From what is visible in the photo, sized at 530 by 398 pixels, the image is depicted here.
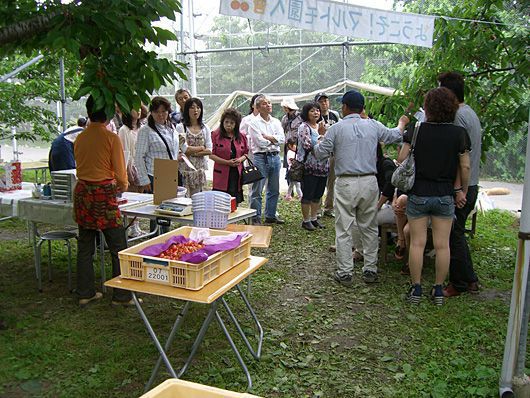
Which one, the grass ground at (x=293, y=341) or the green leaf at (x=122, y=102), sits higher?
the green leaf at (x=122, y=102)

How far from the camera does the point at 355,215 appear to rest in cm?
504

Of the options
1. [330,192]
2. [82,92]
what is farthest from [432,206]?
[330,192]

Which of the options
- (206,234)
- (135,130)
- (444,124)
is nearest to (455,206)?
(444,124)

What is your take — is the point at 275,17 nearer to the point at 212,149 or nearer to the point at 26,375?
the point at 212,149

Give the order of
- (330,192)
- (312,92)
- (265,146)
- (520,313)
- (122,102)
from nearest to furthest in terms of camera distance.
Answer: (520,313) < (122,102) < (265,146) < (330,192) < (312,92)

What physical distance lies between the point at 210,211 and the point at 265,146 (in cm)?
312

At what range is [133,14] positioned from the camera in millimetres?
3119

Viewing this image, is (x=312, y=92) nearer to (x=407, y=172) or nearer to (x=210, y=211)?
(x=407, y=172)

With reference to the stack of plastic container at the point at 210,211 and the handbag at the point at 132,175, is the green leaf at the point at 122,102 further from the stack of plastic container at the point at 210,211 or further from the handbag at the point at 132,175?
the handbag at the point at 132,175

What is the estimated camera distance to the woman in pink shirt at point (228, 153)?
623 centimetres

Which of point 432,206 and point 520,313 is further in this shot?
point 432,206

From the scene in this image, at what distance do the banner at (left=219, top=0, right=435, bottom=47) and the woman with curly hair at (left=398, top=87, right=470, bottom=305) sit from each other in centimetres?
80

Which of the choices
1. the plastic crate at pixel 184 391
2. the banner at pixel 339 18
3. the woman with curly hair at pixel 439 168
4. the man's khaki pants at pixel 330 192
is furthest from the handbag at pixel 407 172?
the man's khaki pants at pixel 330 192

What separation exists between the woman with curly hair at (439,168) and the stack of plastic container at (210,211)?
5.30ft
